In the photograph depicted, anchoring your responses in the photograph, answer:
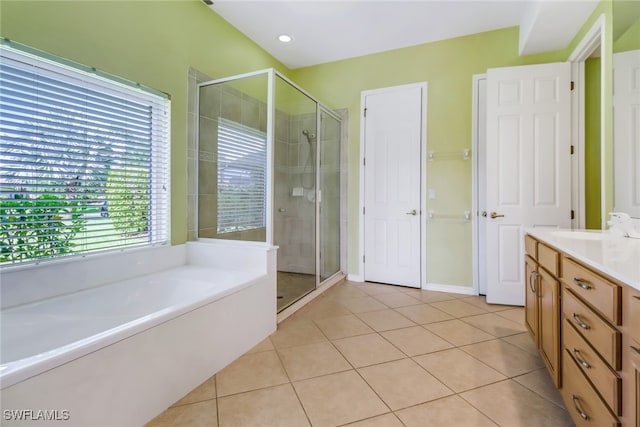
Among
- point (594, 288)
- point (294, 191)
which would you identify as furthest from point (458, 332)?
point (294, 191)

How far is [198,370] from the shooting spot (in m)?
1.59

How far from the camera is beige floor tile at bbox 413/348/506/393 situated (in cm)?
161

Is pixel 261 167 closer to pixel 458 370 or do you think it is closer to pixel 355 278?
pixel 355 278

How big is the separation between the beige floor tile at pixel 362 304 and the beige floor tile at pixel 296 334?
50 centimetres

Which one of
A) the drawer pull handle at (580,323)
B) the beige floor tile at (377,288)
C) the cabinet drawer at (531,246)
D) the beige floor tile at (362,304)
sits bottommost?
the beige floor tile at (362,304)

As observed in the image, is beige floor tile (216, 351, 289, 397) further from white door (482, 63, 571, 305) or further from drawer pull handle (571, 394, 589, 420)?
white door (482, 63, 571, 305)

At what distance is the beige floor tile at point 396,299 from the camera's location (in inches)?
111

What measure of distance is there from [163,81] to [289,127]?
3.62 feet

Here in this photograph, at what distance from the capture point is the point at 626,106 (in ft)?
5.69

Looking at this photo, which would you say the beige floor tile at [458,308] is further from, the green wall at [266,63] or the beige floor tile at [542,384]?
the beige floor tile at [542,384]

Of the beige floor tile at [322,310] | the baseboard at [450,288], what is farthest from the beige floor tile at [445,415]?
the baseboard at [450,288]

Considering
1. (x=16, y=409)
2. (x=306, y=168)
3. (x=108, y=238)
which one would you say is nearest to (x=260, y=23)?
(x=306, y=168)

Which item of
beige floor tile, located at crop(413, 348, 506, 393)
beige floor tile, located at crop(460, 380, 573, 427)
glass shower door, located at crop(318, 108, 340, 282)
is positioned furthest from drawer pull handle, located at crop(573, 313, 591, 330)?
glass shower door, located at crop(318, 108, 340, 282)

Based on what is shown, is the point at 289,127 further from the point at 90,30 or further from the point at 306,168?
the point at 90,30
